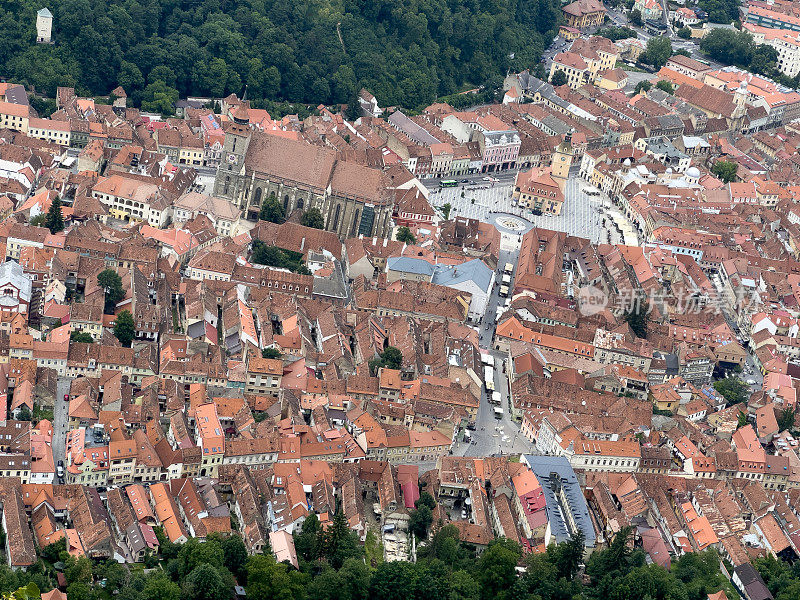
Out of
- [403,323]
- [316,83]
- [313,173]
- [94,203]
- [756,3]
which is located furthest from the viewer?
[756,3]

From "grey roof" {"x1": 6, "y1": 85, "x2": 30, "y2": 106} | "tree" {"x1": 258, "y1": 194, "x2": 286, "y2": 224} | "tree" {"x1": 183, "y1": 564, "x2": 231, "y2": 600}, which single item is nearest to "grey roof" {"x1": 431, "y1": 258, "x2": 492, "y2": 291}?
"tree" {"x1": 258, "y1": 194, "x2": 286, "y2": 224}

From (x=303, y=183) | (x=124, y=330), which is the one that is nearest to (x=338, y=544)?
(x=124, y=330)

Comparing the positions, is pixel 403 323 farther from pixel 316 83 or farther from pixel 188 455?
pixel 316 83

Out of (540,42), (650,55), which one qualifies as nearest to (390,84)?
(540,42)

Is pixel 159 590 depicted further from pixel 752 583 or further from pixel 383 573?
pixel 752 583

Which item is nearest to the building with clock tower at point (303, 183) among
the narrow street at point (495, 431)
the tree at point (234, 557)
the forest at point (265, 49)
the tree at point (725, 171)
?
the narrow street at point (495, 431)

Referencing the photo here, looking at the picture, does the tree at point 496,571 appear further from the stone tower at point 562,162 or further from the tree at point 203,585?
the stone tower at point 562,162

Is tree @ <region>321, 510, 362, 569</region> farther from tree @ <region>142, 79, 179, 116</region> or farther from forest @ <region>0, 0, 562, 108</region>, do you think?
forest @ <region>0, 0, 562, 108</region>
